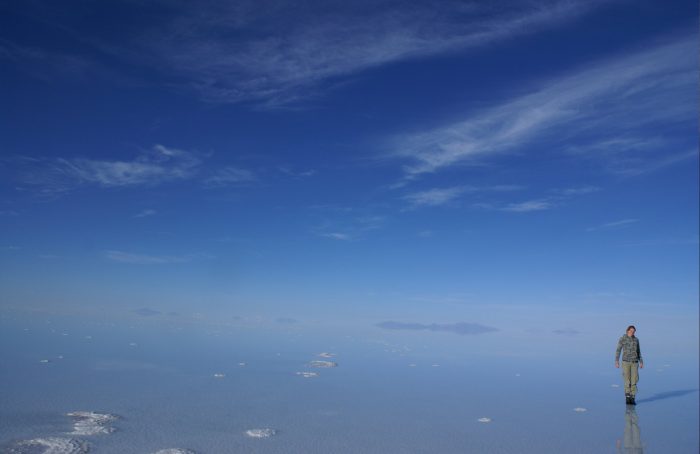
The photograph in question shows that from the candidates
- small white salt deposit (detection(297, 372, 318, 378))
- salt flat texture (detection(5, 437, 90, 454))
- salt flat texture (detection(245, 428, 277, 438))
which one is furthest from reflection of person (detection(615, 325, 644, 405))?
salt flat texture (detection(5, 437, 90, 454))

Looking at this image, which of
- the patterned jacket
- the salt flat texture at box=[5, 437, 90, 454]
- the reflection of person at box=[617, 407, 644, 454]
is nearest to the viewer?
the salt flat texture at box=[5, 437, 90, 454]

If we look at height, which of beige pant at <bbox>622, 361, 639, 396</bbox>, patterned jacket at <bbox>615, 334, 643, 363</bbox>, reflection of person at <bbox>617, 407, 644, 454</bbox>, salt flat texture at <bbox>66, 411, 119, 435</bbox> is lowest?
salt flat texture at <bbox>66, 411, 119, 435</bbox>

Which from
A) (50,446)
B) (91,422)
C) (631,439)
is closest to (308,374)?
(91,422)

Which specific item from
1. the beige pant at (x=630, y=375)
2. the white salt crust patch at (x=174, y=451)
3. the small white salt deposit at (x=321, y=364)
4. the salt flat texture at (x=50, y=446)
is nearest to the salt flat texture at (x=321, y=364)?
the small white salt deposit at (x=321, y=364)

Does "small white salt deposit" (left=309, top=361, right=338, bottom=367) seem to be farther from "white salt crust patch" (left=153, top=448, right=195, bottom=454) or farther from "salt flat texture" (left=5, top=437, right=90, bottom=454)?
"salt flat texture" (left=5, top=437, right=90, bottom=454)

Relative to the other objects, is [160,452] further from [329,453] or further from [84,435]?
[329,453]

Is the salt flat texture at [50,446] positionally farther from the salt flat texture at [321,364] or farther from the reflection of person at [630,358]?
the salt flat texture at [321,364]

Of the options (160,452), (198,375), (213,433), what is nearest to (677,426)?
(213,433)

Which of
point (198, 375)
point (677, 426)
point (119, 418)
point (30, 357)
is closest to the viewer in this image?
point (119, 418)
